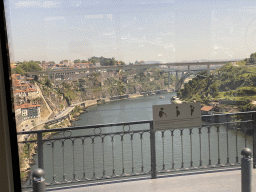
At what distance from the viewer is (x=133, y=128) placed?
1.99m

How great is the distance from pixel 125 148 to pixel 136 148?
83 millimetres

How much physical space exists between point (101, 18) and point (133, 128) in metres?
0.83

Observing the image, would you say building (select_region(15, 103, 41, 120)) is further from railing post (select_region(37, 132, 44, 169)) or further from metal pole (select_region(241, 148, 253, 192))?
metal pole (select_region(241, 148, 253, 192))

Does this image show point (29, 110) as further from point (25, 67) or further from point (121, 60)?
point (121, 60)

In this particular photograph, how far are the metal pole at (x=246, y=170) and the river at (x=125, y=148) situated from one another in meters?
0.06

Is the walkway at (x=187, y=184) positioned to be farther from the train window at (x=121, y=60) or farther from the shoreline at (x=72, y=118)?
the train window at (x=121, y=60)

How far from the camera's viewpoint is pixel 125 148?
199 cm

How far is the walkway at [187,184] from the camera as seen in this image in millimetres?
2041

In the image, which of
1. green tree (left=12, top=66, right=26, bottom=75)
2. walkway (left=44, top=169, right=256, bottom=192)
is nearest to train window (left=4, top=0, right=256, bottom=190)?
green tree (left=12, top=66, right=26, bottom=75)

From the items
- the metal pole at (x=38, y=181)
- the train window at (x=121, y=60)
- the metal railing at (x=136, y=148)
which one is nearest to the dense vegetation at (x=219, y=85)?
the train window at (x=121, y=60)

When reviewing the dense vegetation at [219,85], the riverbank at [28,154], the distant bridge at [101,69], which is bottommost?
the riverbank at [28,154]

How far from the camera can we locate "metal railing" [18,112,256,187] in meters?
1.96

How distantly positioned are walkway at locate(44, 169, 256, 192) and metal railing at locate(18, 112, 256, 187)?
0.08m

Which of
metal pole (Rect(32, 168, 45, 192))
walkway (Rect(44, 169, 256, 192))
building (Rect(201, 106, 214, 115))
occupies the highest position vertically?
building (Rect(201, 106, 214, 115))
